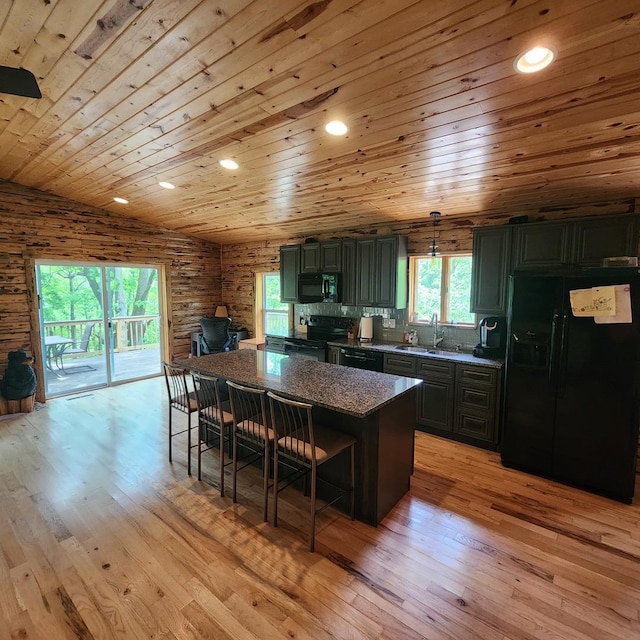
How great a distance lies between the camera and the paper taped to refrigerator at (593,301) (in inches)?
104

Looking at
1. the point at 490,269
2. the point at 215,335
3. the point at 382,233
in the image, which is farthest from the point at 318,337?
the point at 490,269

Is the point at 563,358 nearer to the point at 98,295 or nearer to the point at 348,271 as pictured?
the point at 348,271

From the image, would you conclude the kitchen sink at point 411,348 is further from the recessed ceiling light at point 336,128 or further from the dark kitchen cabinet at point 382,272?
the recessed ceiling light at point 336,128

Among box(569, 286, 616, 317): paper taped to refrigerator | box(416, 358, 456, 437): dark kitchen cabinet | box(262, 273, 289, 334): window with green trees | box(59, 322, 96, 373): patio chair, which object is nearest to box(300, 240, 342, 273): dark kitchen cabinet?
box(262, 273, 289, 334): window with green trees

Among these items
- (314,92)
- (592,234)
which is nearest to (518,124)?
(314,92)

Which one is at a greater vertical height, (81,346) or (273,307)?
(273,307)

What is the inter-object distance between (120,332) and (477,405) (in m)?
5.65

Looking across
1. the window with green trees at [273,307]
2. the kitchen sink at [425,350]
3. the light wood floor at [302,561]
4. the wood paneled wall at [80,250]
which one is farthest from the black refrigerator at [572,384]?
the wood paneled wall at [80,250]

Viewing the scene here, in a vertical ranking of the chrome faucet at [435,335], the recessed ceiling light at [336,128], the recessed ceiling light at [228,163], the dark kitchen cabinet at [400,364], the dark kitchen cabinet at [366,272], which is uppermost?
the recessed ceiling light at [228,163]

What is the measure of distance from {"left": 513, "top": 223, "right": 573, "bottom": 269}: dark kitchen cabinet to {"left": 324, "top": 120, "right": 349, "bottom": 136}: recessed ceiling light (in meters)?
2.09

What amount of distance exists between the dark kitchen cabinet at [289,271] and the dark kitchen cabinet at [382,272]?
1.14 meters

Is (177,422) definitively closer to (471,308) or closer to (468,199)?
(471,308)

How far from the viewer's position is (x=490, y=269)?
365cm

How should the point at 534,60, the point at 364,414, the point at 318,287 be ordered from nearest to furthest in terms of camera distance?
the point at 534,60 → the point at 364,414 → the point at 318,287
